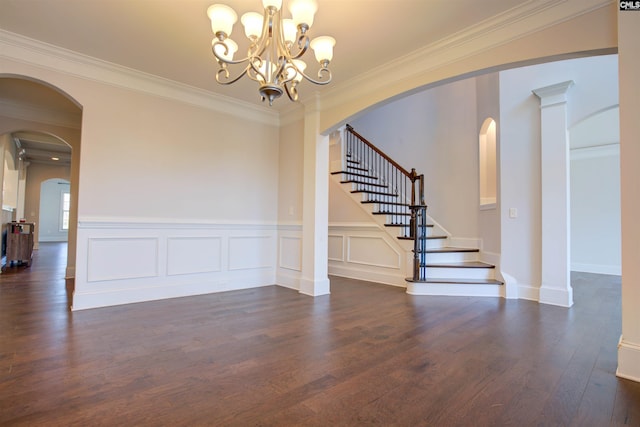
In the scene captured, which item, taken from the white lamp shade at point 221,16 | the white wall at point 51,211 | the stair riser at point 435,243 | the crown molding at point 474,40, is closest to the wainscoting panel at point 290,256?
the crown molding at point 474,40

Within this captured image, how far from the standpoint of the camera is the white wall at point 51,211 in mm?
13424

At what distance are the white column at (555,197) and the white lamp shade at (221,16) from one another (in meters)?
3.85

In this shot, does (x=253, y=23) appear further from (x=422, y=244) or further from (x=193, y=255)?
(x=422, y=244)

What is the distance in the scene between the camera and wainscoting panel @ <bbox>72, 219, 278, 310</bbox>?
3.54 m

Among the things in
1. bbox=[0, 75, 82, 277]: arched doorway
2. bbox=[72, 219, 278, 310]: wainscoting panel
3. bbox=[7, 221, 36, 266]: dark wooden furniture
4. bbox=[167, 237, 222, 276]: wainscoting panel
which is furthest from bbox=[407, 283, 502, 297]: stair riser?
bbox=[7, 221, 36, 266]: dark wooden furniture

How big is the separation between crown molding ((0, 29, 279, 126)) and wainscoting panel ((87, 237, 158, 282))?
1.82 m

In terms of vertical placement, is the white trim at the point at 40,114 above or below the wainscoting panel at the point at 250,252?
above

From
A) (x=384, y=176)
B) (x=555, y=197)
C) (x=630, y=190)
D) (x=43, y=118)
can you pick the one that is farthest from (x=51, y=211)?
(x=630, y=190)

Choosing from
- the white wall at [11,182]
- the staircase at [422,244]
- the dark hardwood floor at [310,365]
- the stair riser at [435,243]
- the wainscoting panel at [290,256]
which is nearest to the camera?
the dark hardwood floor at [310,365]

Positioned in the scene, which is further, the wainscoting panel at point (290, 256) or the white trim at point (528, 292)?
the wainscoting panel at point (290, 256)

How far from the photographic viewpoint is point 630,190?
6.68 ft

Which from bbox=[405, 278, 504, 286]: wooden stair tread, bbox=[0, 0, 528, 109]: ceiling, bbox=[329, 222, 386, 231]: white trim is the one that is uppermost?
bbox=[0, 0, 528, 109]: ceiling

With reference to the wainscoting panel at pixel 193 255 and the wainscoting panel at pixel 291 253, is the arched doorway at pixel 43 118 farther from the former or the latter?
the wainscoting panel at pixel 291 253

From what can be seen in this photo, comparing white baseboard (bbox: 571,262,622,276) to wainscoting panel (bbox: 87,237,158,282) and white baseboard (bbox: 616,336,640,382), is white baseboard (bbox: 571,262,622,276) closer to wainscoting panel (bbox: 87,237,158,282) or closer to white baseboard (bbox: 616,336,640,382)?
white baseboard (bbox: 616,336,640,382)
